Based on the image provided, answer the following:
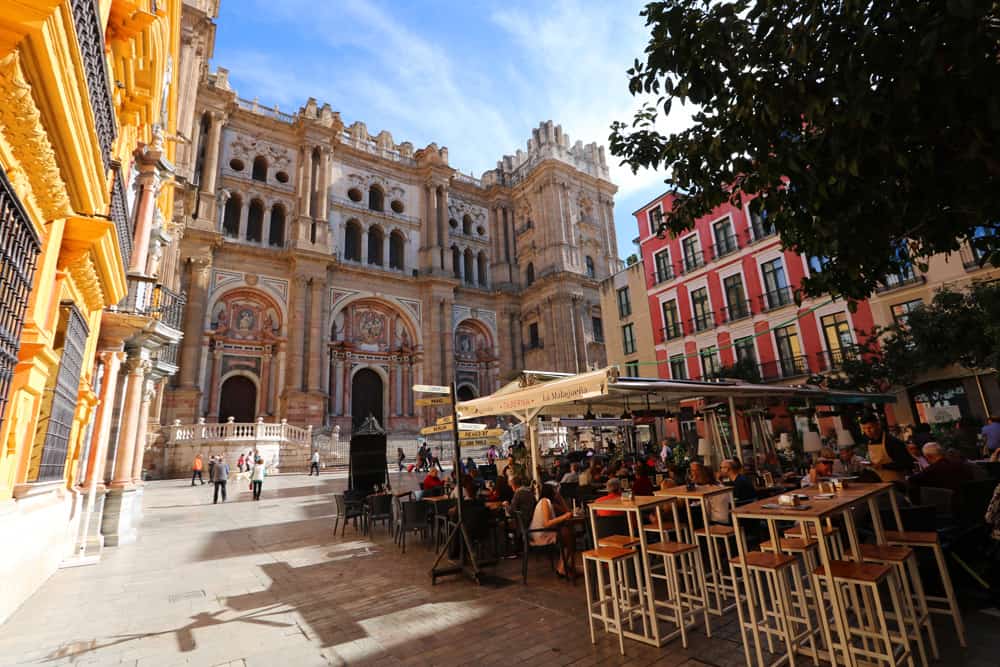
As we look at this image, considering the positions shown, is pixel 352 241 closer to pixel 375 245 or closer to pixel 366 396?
pixel 375 245

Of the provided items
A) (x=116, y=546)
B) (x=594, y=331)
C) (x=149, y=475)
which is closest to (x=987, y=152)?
(x=116, y=546)

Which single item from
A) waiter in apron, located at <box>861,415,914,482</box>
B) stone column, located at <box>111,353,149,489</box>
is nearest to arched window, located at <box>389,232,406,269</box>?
stone column, located at <box>111,353,149,489</box>

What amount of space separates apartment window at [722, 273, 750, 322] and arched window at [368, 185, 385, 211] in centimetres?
2195

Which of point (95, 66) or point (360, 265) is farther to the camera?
point (360, 265)

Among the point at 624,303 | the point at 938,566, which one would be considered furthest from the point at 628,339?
the point at 938,566

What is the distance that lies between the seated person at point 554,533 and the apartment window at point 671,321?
17.4 m

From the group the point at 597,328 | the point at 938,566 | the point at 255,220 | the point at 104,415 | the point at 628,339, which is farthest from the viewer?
the point at 597,328

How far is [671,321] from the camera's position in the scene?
21.6 m

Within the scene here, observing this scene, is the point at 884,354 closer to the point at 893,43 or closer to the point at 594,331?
the point at 893,43

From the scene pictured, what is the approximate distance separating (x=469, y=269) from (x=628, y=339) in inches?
598

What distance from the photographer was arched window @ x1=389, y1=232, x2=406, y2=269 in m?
31.5

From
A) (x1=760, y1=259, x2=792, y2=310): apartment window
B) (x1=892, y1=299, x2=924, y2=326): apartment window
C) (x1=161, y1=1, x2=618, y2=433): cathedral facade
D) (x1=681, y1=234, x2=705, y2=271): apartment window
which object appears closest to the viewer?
(x1=892, y1=299, x2=924, y2=326): apartment window

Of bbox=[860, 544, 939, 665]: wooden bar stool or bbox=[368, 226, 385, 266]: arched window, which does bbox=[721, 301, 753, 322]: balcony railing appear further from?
bbox=[368, 226, 385, 266]: arched window

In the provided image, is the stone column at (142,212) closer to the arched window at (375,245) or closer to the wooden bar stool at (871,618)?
the wooden bar stool at (871,618)
